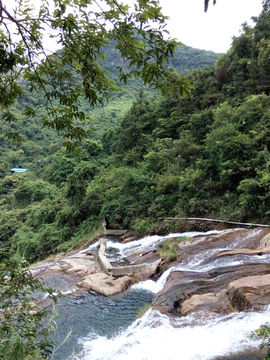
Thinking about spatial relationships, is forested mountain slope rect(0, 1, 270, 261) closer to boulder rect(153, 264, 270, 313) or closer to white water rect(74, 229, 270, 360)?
boulder rect(153, 264, 270, 313)

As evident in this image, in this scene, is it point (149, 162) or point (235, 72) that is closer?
point (149, 162)

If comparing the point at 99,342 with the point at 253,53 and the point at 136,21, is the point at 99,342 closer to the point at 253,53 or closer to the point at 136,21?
the point at 136,21

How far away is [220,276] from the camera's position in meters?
6.54

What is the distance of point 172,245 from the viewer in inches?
369

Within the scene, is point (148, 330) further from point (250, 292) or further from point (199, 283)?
point (250, 292)

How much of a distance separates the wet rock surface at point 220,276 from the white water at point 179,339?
334mm

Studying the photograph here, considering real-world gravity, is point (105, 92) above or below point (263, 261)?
above

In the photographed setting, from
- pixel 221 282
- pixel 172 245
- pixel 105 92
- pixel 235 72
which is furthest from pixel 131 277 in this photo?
pixel 235 72

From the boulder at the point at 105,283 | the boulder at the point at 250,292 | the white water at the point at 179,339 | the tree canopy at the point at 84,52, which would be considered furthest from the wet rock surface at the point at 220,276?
the tree canopy at the point at 84,52

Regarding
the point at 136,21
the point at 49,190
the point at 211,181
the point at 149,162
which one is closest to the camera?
the point at 136,21

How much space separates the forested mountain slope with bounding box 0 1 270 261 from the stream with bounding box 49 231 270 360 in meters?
2.86

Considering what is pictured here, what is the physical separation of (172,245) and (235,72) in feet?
46.6

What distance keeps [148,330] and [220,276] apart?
2563mm

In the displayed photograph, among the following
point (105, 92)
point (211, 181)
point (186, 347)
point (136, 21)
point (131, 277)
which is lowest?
point (131, 277)
